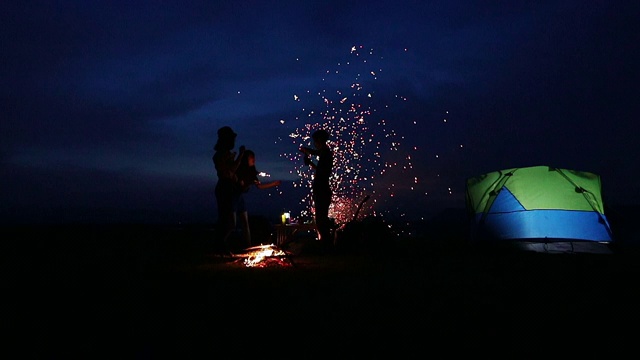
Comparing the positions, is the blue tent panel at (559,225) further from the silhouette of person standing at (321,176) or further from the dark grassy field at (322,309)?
the silhouette of person standing at (321,176)

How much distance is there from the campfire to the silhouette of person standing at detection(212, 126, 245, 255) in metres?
0.62

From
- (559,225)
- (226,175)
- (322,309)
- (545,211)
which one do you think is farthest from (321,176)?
(559,225)

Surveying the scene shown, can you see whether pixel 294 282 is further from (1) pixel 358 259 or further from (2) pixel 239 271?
(1) pixel 358 259

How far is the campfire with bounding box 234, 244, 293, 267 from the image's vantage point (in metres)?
Answer: 7.78

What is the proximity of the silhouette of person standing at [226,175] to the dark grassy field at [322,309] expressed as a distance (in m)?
0.93

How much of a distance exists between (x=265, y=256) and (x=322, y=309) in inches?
151

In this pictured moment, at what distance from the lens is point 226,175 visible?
7.86 meters

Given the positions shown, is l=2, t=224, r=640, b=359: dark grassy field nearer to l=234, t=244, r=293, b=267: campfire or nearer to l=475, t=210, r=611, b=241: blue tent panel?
l=234, t=244, r=293, b=267: campfire

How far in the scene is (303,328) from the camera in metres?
3.65

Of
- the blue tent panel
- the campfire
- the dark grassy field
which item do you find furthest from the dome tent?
the campfire

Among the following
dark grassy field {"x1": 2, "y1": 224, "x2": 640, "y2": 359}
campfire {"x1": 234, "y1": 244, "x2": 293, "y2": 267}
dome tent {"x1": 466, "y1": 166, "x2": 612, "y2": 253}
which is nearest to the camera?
dark grassy field {"x1": 2, "y1": 224, "x2": 640, "y2": 359}

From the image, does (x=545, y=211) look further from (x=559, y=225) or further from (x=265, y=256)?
(x=265, y=256)

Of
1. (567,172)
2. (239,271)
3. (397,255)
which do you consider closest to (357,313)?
(239,271)

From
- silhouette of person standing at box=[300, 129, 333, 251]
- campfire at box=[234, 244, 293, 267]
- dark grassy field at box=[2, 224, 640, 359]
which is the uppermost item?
silhouette of person standing at box=[300, 129, 333, 251]
